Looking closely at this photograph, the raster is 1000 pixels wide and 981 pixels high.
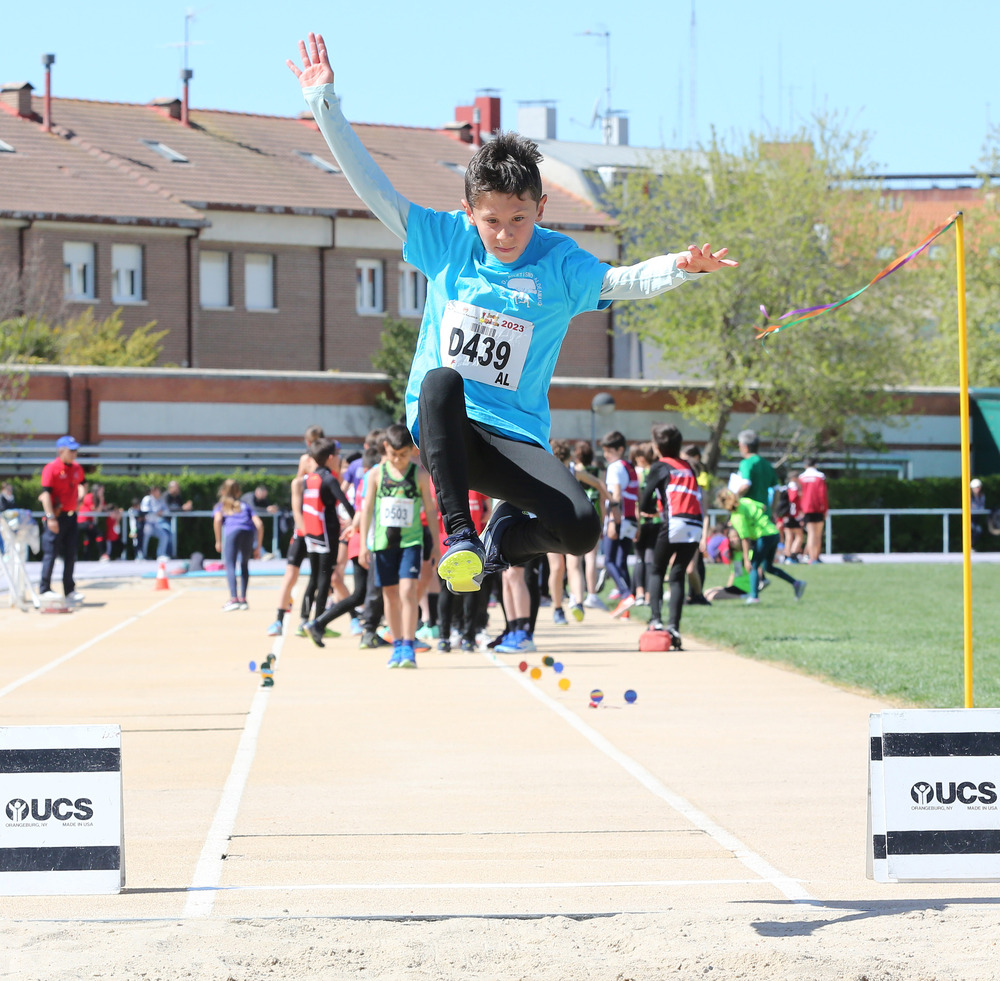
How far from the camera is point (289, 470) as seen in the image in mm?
37562

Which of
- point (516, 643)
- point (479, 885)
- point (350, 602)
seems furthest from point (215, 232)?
point (479, 885)

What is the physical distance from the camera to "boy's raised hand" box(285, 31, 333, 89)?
18.1 feet

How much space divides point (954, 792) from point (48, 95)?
47.0 metres

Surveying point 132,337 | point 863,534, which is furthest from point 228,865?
point 132,337

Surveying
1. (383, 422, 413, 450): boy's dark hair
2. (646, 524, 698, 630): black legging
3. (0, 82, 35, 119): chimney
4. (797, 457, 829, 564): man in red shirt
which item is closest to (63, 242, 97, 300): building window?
(0, 82, 35, 119): chimney

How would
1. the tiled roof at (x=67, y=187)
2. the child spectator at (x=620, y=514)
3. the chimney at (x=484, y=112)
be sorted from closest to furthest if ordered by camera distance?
the child spectator at (x=620, y=514)
the tiled roof at (x=67, y=187)
the chimney at (x=484, y=112)

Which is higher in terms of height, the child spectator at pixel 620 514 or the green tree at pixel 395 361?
the green tree at pixel 395 361

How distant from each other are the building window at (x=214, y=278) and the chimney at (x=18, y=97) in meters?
7.80

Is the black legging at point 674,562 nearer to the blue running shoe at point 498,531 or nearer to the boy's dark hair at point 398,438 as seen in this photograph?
the boy's dark hair at point 398,438

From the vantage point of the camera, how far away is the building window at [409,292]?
160ft

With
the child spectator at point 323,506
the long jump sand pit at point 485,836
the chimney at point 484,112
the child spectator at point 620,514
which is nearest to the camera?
the long jump sand pit at point 485,836

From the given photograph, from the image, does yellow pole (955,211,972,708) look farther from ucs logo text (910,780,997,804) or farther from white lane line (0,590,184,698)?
white lane line (0,590,184,698)

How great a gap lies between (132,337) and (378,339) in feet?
31.8

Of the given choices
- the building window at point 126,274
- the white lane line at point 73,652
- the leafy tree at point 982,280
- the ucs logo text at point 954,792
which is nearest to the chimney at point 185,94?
the building window at point 126,274
